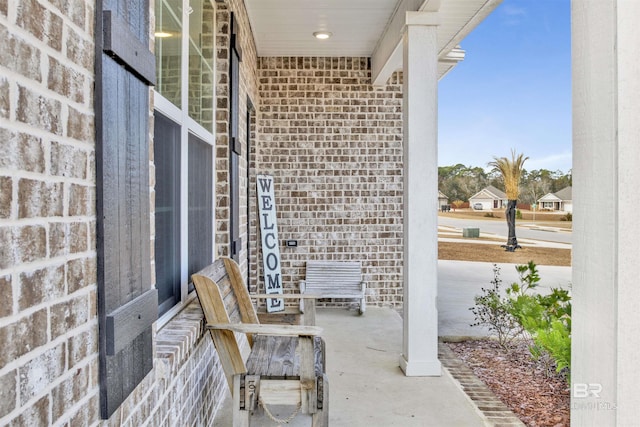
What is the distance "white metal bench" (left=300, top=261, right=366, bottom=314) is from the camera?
5.70m

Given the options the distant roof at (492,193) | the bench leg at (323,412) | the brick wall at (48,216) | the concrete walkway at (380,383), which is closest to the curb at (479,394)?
the concrete walkway at (380,383)

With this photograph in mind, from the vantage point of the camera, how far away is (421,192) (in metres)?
3.59

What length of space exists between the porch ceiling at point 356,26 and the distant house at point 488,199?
204 inches

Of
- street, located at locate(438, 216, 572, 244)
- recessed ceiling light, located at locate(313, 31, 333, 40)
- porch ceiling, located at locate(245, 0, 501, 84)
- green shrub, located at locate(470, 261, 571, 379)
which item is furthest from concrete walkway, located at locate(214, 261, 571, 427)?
street, located at locate(438, 216, 572, 244)

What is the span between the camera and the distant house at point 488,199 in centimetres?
1024

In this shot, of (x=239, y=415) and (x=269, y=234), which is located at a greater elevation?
(x=269, y=234)

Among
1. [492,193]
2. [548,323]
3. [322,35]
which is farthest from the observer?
[492,193]

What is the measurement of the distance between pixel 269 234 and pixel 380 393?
2898 millimetres

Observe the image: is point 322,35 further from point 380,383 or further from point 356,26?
point 380,383

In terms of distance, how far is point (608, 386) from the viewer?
3.86 feet

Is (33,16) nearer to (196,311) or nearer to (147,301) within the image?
(147,301)

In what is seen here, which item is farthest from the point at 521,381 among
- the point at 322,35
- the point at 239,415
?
the point at 322,35

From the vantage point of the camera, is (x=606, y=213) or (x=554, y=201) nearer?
(x=606, y=213)

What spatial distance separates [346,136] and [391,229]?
4.41 feet
